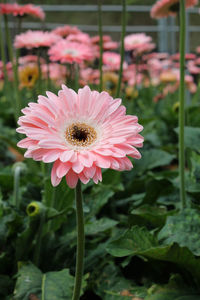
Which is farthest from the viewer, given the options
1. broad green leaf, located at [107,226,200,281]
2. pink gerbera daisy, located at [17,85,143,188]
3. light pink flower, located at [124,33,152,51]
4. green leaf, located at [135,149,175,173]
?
light pink flower, located at [124,33,152,51]

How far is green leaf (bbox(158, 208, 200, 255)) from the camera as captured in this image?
88 centimetres

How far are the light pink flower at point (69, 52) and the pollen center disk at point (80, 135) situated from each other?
74 cm

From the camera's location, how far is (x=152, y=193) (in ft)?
4.21

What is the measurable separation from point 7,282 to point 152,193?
514mm

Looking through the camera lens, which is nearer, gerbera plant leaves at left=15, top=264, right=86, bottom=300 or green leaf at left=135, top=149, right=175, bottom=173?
gerbera plant leaves at left=15, top=264, right=86, bottom=300

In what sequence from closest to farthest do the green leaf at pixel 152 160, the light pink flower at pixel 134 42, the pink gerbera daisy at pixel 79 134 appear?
the pink gerbera daisy at pixel 79 134
the green leaf at pixel 152 160
the light pink flower at pixel 134 42

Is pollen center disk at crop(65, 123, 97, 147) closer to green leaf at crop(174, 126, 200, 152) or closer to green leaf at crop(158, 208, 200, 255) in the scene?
green leaf at crop(158, 208, 200, 255)

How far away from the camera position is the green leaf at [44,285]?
0.88 m

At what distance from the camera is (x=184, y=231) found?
35.5 inches

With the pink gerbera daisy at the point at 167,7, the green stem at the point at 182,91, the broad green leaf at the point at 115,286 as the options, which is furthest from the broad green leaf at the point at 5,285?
the pink gerbera daisy at the point at 167,7

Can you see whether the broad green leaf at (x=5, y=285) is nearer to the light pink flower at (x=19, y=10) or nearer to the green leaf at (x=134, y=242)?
the green leaf at (x=134, y=242)

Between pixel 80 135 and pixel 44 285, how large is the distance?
0.39 metres

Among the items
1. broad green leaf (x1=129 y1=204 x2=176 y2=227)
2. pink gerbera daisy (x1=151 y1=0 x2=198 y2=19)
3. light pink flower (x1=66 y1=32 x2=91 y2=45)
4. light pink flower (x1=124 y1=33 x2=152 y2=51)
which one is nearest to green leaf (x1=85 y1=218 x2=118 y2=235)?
broad green leaf (x1=129 y1=204 x2=176 y2=227)

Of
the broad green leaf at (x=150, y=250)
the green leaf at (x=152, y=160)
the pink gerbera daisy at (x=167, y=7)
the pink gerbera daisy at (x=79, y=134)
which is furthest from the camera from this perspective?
the green leaf at (x=152, y=160)
